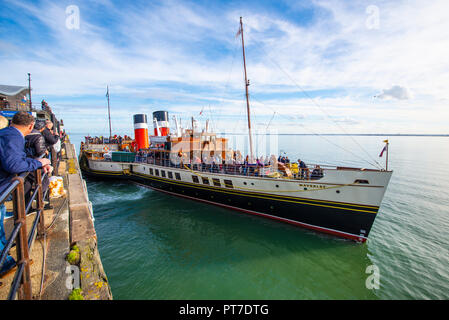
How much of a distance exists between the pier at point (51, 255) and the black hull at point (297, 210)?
11109mm

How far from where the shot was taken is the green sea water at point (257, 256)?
27.2 ft

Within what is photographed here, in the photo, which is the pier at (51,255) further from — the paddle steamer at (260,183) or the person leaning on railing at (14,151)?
the paddle steamer at (260,183)

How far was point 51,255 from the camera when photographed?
14.2 feet

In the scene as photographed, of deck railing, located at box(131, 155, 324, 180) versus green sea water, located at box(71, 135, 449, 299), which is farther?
deck railing, located at box(131, 155, 324, 180)

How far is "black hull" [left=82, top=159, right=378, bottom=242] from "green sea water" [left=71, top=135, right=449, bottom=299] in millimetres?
600

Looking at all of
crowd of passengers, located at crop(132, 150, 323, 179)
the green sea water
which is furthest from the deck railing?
the green sea water

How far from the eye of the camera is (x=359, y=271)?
949cm

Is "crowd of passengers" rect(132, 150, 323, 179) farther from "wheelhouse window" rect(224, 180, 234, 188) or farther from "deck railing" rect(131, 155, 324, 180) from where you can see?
"wheelhouse window" rect(224, 180, 234, 188)

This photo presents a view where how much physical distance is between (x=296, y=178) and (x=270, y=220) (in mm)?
3775

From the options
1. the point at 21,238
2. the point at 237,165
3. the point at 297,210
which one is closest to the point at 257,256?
the point at 297,210

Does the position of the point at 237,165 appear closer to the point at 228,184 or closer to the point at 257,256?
the point at 228,184

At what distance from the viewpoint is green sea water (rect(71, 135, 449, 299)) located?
8.29 m

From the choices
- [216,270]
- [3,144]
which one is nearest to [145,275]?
[216,270]
